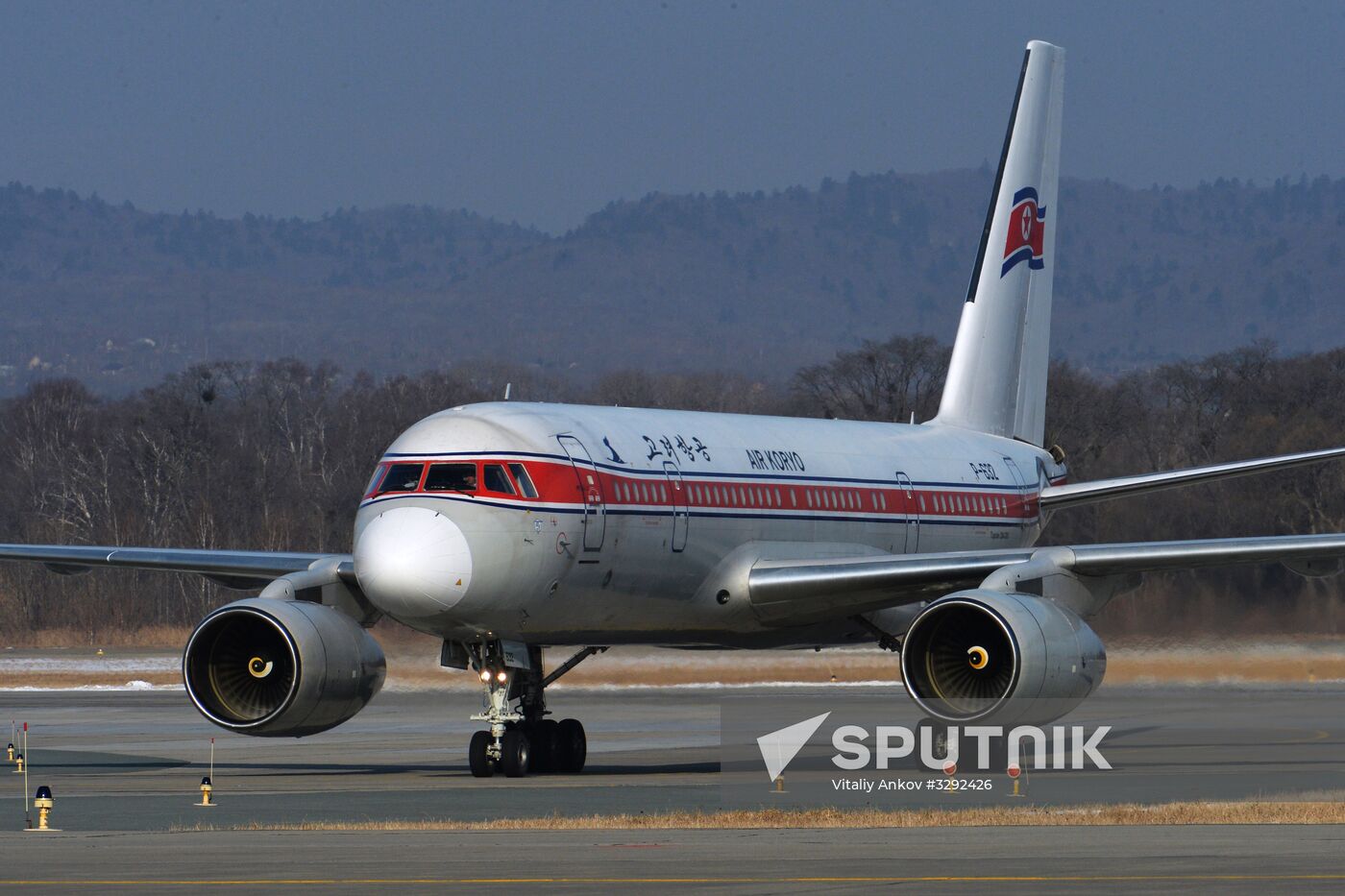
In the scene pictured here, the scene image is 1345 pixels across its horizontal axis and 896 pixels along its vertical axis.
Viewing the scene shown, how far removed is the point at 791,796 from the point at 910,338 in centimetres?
7236

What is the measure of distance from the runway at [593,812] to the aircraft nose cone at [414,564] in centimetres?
190

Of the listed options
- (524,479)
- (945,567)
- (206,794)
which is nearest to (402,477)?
(524,479)

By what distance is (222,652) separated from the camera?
83.9 feet

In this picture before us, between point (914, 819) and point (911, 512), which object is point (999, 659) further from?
point (911, 512)

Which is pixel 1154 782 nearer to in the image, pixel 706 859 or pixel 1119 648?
pixel 706 859

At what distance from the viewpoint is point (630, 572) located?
25172 mm

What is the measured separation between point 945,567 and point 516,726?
202 inches

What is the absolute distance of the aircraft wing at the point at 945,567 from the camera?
2420 centimetres

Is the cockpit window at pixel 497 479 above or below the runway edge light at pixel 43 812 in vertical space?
above

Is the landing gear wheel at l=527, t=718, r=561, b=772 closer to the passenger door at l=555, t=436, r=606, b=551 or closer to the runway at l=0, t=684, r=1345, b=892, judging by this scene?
the runway at l=0, t=684, r=1345, b=892

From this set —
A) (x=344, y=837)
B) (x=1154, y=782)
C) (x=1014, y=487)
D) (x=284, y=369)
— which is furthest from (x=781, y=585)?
(x=284, y=369)

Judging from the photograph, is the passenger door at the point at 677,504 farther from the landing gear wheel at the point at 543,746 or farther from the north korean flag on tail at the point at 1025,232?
the north korean flag on tail at the point at 1025,232

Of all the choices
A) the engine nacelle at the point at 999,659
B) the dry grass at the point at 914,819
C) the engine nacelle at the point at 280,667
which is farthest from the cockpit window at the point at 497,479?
the dry grass at the point at 914,819

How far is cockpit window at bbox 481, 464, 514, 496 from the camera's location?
23.7 m
